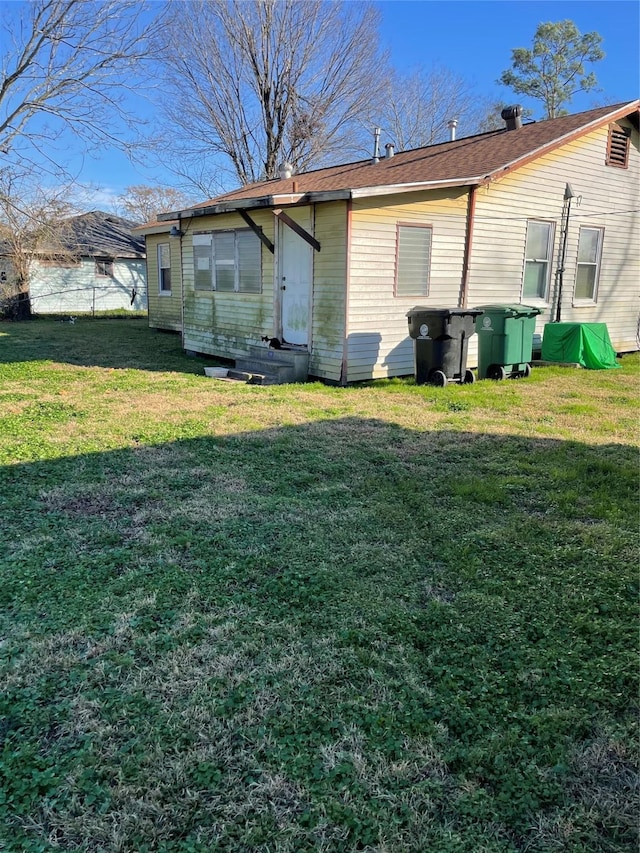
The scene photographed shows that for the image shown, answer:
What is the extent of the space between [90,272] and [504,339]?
62.9 feet

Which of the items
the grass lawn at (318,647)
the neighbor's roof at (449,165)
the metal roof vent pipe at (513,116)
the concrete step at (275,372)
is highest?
the metal roof vent pipe at (513,116)

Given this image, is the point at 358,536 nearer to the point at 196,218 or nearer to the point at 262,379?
the point at 262,379

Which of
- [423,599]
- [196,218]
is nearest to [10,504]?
[423,599]

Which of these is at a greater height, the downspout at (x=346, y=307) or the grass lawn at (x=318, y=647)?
the downspout at (x=346, y=307)

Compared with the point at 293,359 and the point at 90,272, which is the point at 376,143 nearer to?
the point at 293,359

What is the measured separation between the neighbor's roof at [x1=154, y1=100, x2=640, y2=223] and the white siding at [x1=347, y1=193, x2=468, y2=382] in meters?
0.34

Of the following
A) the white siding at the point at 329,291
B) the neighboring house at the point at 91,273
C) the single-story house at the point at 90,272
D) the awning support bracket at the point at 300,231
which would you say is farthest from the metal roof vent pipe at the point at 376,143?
the single-story house at the point at 90,272

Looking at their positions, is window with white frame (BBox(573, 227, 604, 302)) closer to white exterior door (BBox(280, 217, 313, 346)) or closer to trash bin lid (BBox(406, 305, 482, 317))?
trash bin lid (BBox(406, 305, 482, 317))

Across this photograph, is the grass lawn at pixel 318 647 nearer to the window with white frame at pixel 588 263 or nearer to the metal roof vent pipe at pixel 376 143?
the window with white frame at pixel 588 263

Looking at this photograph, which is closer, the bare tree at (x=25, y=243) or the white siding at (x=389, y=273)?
the white siding at (x=389, y=273)

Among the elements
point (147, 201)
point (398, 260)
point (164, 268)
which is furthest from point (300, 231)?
point (147, 201)

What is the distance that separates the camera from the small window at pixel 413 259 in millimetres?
8648

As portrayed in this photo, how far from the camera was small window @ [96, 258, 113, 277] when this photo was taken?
77.2 feet

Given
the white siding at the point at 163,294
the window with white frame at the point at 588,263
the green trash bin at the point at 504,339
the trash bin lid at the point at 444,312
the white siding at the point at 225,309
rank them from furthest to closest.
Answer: the white siding at the point at 163,294 → the window with white frame at the point at 588,263 → the white siding at the point at 225,309 → the green trash bin at the point at 504,339 → the trash bin lid at the point at 444,312
